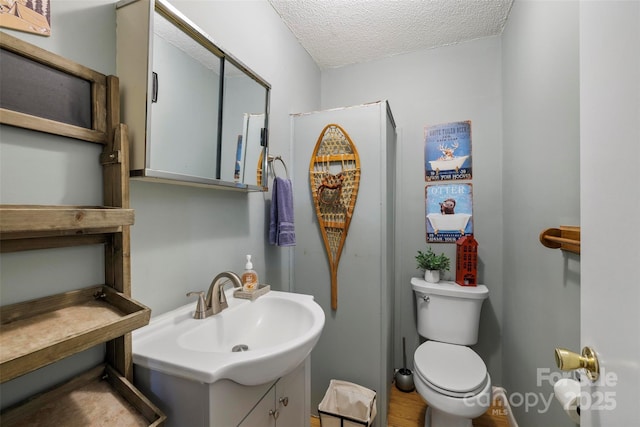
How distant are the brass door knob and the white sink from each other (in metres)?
0.61

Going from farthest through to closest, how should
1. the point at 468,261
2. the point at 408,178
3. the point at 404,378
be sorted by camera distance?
1. the point at 408,178
2. the point at 404,378
3. the point at 468,261

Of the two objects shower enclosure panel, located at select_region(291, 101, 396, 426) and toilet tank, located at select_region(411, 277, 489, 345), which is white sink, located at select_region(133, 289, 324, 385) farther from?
toilet tank, located at select_region(411, 277, 489, 345)

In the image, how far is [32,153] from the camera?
2.10 ft

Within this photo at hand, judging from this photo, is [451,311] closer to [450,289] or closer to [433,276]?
[450,289]

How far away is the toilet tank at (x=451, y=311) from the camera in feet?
5.68

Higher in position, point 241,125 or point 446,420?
point 241,125

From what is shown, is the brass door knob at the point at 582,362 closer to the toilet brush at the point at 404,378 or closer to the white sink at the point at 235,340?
the white sink at the point at 235,340

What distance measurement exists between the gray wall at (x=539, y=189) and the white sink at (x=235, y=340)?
985 mm

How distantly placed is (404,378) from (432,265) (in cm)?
89

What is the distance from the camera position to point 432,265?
1.89m

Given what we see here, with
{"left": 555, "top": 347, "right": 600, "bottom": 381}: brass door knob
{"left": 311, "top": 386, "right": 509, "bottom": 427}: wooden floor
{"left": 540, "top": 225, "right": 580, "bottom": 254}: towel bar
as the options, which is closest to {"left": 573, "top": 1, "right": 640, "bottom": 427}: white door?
{"left": 555, "top": 347, "right": 600, "bottom": 381}: brass door knob

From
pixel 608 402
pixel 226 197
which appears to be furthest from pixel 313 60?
pixel 608 402

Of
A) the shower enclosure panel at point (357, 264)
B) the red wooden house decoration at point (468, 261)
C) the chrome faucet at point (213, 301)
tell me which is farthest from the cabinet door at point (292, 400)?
the red wooden house decoration at point (468, 261)

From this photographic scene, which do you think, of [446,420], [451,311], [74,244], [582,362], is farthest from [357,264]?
[74,244]
